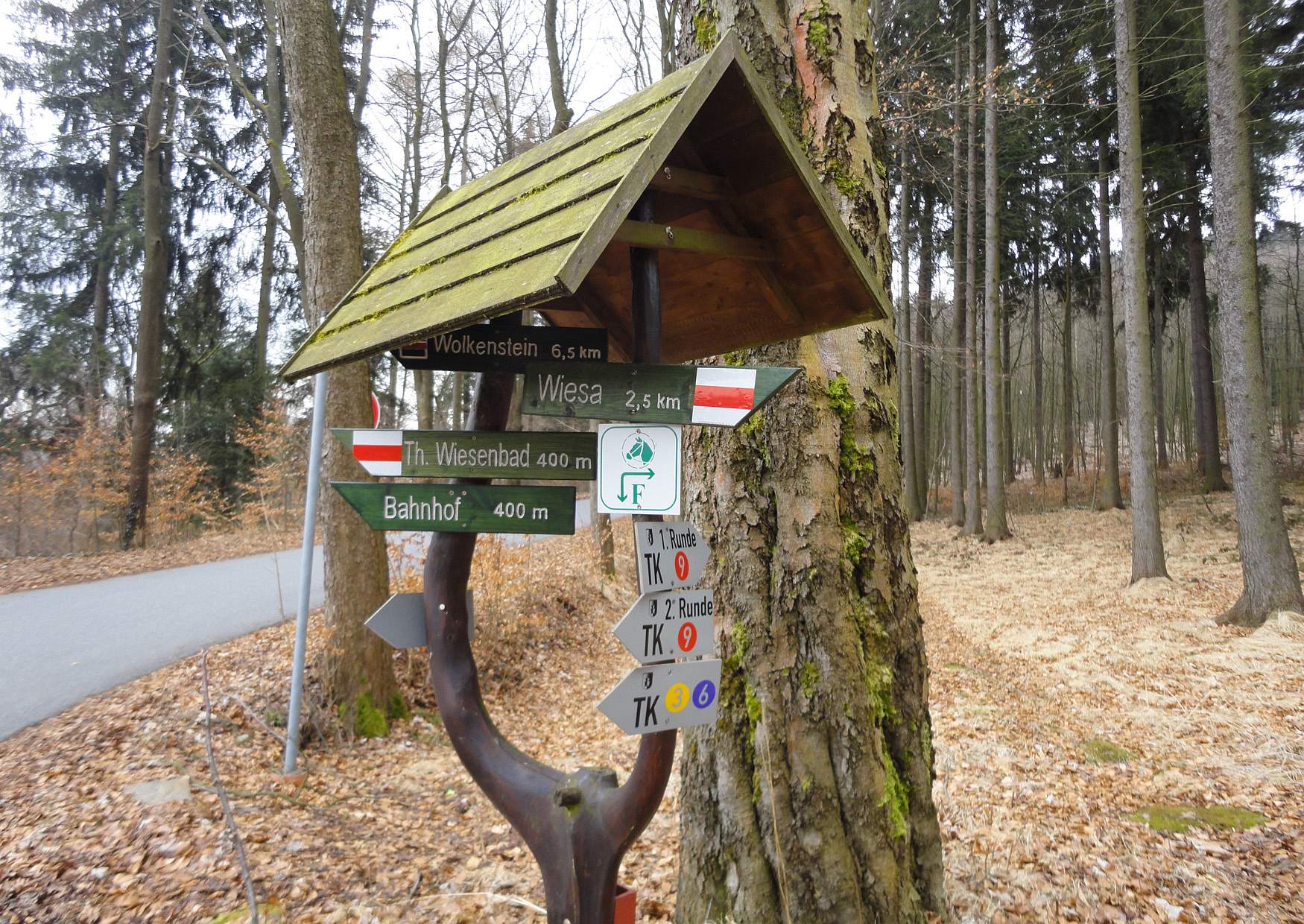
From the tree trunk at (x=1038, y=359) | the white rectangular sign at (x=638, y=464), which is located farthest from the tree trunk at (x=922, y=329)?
the white rectangular sign at (x=638, y=464)

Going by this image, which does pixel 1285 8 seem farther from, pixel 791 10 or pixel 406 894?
pixel 406 894

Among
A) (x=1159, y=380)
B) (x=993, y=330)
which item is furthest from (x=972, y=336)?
(x=1159, y=380)

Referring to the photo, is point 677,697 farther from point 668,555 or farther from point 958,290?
point 958,290

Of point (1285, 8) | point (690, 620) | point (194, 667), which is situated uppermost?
point (1285, 8)

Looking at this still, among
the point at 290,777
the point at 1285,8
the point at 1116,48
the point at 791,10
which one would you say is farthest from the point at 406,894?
the point at 1285,8

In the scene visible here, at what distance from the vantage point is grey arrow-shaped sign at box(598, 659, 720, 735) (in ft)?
6.52

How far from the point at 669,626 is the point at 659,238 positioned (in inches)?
42.0

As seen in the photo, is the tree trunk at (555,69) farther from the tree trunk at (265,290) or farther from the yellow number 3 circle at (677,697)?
the yellow number 3 circle at (677,697)

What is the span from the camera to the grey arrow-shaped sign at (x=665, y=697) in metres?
1.99

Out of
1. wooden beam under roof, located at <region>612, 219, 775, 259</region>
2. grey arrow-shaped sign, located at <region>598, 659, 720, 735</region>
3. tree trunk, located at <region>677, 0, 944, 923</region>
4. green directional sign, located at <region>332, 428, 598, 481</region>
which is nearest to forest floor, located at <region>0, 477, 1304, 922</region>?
tree trunk, located at <region>677, 0, 944, 923</region>

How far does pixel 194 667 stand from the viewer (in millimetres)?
6621

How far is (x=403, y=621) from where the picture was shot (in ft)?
7.86

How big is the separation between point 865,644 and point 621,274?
161 cm

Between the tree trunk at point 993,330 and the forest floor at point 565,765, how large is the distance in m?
7.60
